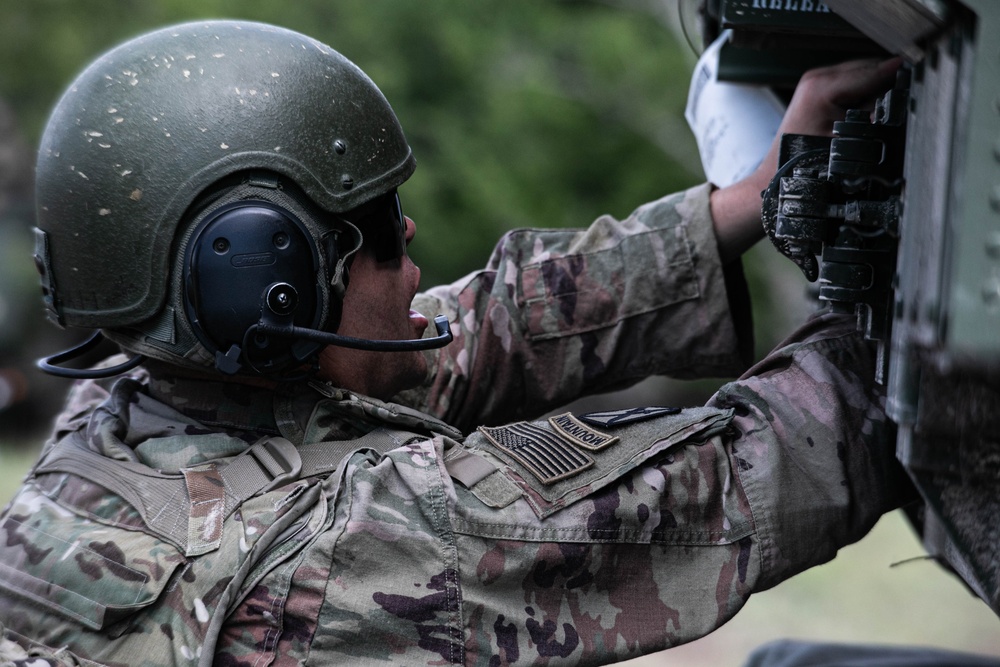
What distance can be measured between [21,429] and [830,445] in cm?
979

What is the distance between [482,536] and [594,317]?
787 mm

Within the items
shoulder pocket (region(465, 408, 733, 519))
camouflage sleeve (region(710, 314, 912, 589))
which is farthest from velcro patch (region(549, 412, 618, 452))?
camouflage sleeve (region(710, 314, 912, 589))

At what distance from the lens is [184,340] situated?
6.15 feet

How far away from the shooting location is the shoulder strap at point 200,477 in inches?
69.1

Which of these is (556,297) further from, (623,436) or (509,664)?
(509,664)

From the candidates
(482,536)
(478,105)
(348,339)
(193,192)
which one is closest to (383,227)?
(348,339)

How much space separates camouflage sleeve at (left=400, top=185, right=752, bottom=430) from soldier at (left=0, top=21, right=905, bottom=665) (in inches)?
14.3

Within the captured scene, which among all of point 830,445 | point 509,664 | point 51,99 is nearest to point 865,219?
point 830,445

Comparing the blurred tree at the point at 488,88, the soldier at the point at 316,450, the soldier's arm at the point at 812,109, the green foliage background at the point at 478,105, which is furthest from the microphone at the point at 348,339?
the blurred tree at the point at 488,88

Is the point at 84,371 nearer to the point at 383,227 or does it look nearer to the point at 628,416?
the point at 383,227

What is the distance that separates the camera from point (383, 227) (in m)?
2.03

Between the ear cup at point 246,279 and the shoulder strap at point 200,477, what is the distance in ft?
0.54

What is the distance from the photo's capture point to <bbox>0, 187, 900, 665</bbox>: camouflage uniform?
1.70 metres

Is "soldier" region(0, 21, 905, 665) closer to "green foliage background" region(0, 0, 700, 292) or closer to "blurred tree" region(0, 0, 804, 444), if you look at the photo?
"green foliage background" region(0, 0, 700, 292)
